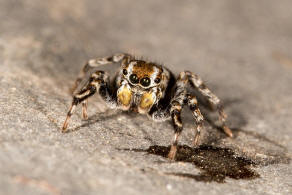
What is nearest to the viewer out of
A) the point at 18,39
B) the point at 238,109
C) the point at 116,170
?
the point at 116,170

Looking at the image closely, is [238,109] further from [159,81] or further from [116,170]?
[116,170]

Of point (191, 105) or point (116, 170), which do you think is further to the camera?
point (191, 105)

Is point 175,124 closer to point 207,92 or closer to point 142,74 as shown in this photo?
point 142,74

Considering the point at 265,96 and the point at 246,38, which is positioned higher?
the point at 246,38

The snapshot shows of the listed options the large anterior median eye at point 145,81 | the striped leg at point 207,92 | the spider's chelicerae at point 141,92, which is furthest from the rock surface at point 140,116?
the large anterior median eye at point 145,81

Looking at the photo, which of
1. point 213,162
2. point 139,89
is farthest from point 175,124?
point 139,89

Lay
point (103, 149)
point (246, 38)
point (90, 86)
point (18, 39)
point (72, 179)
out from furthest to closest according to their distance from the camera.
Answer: point (246, 38)
point (18, 39)
point (90, 86)
point (103, 149)
point (72, 179)

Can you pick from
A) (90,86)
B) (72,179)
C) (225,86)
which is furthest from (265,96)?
(72,179)
